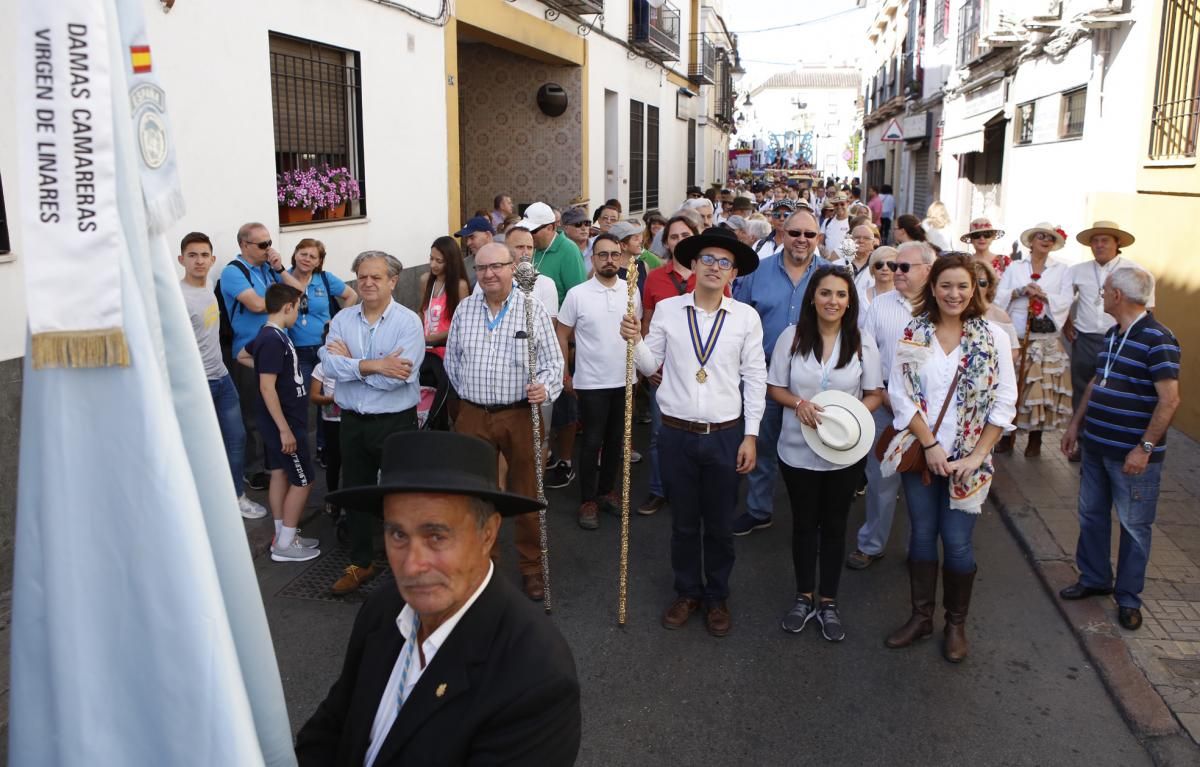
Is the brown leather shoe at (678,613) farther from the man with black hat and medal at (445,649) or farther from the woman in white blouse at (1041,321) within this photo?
the woman in white blouse at (1041,321)

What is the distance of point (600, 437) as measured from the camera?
6.68 metres

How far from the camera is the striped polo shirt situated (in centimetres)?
475

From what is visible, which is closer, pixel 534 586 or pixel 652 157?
pixel 534 586

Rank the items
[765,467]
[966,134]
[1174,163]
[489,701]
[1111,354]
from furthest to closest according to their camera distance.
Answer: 1. [966,134]
2. [1174,163]
3. [765,467]
4. [1111,354]
5. [489,701]

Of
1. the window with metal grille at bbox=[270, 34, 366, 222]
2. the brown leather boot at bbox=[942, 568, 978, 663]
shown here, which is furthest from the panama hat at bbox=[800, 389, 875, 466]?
the window with metal grille at bbox=[270, 34, 366, 222]

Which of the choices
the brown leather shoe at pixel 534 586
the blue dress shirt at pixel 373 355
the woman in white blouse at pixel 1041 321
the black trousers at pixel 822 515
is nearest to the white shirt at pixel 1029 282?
the woman in white blouse at pixel 1041 321

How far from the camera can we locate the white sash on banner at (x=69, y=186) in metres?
1.77

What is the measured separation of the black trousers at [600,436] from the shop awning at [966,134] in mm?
14916

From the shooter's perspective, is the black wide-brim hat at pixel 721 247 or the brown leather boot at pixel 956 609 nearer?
the brown leather boot at pixel 956 609

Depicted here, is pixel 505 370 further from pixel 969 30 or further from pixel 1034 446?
pixel 969 30

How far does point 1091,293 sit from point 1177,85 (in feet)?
11.9

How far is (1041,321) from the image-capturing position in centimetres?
779

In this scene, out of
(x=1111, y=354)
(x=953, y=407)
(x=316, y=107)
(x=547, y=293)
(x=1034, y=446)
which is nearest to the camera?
(x=953, y=407)

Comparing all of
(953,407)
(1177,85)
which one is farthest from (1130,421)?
(1177,85)
